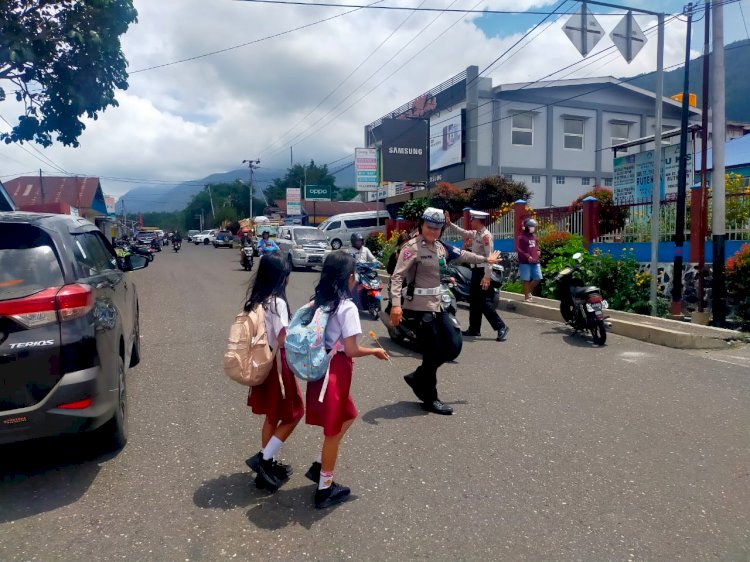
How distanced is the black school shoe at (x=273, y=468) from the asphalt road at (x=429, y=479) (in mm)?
75

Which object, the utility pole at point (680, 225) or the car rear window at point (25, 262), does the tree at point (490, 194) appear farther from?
the car rear window at point (25, 262)

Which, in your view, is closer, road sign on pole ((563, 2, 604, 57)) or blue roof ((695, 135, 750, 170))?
road sign on pole ((563, 2, 604, 57))

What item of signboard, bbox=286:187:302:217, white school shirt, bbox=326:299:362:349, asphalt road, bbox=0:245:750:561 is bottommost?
asphalt road, bbox=0:245:750:561

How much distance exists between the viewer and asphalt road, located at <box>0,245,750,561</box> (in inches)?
122

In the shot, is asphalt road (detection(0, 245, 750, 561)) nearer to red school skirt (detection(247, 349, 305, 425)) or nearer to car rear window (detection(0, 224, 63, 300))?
red school skirt (detection(247, 349, 305, 425))

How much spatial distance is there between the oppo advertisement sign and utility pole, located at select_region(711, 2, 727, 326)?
66.6ft

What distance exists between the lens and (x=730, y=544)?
3.10 m

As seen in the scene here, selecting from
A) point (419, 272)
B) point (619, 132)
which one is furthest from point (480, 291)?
point (619, 132)

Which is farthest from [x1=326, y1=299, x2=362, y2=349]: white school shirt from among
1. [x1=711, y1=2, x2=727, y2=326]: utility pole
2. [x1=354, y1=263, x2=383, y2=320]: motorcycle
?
[x1=711, y1=2, x2=727, y2=326]: utility pole

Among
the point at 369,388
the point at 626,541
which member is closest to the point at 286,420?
the point at 626,541

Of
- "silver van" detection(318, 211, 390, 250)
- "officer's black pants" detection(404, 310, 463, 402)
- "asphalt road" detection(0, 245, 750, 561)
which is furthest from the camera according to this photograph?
"silver van" detection(318, 211, 390, 250)

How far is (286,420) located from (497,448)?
1.66 metres

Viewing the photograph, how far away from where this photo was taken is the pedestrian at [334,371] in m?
3.40

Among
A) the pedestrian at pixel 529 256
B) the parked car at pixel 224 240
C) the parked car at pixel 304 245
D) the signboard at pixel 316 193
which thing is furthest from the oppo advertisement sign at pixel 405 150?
the signboard at pixel 316 193
